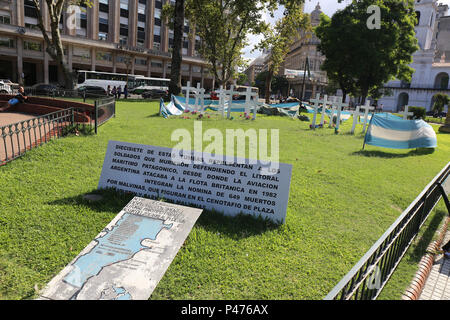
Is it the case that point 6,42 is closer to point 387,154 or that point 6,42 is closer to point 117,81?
point 117,81

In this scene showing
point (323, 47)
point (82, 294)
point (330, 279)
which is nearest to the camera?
point (82, 294)

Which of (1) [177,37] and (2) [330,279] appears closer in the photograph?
(2) [330,279]

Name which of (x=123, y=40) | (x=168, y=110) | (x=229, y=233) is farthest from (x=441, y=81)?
(x=229, y=233)

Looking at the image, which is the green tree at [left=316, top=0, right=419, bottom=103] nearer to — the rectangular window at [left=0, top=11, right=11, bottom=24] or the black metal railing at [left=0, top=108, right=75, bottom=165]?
the black metal railing at [left=0, top=108, right=75, bottom=165]

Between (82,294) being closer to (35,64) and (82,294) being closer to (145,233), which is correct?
(145,233)

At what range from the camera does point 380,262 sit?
2955mm

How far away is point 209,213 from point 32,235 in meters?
2.17

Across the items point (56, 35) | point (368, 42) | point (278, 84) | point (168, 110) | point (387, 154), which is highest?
point (368, 42)

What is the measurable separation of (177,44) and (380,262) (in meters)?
Answer: 21.9

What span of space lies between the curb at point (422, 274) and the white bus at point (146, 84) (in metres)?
37.2

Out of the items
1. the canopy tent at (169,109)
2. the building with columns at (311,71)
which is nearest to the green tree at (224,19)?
the canopy tent at (169,109)

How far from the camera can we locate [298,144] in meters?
11.0

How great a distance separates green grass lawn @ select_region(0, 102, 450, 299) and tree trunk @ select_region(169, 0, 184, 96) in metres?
16.9

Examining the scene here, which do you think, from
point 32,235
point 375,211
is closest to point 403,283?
point 375,211
